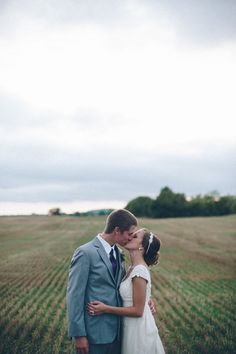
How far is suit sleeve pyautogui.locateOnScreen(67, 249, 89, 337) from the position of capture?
12.7 ft

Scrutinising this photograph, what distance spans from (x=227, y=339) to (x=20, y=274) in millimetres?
12886

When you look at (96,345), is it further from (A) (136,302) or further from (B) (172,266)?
(B) (172,266)

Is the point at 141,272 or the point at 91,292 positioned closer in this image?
the point at 91,292

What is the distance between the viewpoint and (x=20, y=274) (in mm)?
19094

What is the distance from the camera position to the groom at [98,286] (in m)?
3.89

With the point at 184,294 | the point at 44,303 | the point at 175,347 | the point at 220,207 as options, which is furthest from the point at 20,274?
the point at 220,207

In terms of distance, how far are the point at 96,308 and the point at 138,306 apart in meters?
0.49

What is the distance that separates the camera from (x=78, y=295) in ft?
12.8

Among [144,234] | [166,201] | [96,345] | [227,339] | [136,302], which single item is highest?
[166,201]

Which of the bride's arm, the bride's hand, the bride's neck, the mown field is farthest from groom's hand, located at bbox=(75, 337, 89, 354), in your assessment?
the mown field

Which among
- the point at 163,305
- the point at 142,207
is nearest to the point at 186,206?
the point at 142,207

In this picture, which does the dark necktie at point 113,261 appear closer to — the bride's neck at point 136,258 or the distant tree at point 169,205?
the bride's neck at point 136,258

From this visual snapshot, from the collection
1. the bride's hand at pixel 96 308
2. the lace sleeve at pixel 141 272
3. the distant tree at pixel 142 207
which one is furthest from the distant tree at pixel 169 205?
the bride's hand at pixel 96 308

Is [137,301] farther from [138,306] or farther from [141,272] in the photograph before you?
[141,272]
